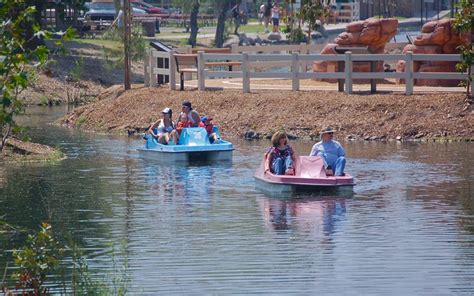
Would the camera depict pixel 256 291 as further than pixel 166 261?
No

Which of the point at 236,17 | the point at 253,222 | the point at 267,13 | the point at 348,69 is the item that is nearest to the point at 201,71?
the point at 348,69

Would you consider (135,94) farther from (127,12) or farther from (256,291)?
(256,291)

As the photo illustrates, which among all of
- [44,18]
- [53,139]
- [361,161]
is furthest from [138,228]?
[44,18]

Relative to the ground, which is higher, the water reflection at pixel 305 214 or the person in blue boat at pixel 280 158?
the person in blue boat at pixel 280 158

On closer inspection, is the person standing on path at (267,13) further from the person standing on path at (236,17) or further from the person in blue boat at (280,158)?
the person in blue boat at (280,158)

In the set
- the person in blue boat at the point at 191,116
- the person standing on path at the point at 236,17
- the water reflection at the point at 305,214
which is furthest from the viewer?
the person standing on path at the point at 236,17

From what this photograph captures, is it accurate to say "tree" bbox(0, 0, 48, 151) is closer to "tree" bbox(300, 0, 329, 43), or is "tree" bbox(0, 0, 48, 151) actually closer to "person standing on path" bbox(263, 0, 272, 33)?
"tree" bbox(300, 0, 329, 43)

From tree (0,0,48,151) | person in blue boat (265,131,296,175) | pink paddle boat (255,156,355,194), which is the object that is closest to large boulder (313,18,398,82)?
person in blue boat (265,131,296,175)

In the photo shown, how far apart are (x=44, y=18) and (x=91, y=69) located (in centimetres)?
914

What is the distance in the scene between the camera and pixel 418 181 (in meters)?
25.2

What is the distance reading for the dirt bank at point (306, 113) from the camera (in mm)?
33750

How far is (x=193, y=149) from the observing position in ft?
93.8

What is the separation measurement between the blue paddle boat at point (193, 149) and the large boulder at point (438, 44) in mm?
11212

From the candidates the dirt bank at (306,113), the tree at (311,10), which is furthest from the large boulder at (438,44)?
the tree at (311,10)
